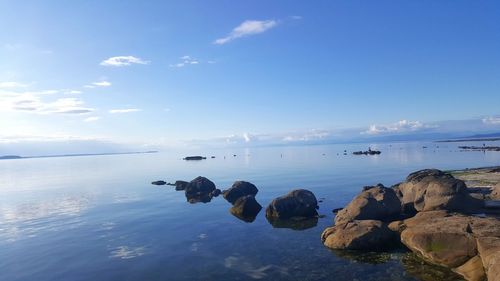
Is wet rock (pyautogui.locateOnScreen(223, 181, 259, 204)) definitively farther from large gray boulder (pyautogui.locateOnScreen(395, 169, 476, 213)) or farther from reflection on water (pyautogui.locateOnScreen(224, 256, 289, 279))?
reflection on water (pyautogui.locateOnScreen(224, 256, 289, 279))

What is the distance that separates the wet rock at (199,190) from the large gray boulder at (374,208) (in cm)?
2528

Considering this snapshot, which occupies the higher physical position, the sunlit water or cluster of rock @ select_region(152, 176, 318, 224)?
cluster of rock @ select_region(152, 176, 318, 224)

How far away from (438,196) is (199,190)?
33.9 metres

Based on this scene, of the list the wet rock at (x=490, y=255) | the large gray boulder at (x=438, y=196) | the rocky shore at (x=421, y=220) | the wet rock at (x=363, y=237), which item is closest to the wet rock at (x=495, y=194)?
the rocky shore at (x=421, y=220)

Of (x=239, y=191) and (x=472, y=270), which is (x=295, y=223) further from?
(x=239, y=191)

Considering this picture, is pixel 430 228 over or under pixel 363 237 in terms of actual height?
over

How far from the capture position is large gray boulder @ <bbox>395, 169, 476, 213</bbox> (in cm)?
2911

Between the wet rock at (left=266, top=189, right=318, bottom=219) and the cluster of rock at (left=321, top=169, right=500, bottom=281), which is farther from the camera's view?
the wet rock at (left=266, top=189, right=318, bottom=219)

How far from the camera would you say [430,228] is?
22.8 m

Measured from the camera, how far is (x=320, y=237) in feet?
92.3

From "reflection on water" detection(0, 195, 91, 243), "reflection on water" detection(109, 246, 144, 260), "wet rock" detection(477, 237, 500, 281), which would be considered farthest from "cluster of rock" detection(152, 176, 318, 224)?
"reflection on water" detection(0, 195, 91, 243)

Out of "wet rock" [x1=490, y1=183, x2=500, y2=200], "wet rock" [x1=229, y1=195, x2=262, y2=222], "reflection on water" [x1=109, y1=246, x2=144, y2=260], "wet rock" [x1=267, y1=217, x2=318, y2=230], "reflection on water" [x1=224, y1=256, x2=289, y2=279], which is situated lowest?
"reflection on water" [x1=224, y1=256, x2=289, y2=279]

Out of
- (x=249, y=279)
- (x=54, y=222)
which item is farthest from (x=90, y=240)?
(x=249, y=279)

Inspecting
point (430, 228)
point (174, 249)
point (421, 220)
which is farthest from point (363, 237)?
point (174, 249)
